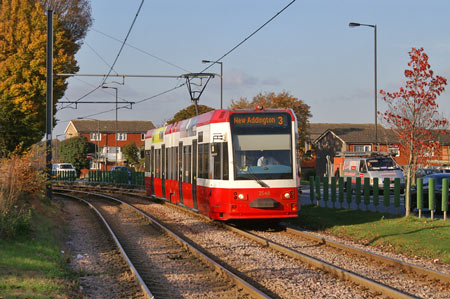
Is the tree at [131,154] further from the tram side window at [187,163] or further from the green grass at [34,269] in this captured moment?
the green grass at [34,269]

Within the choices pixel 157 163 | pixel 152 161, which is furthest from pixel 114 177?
pixel 157 163

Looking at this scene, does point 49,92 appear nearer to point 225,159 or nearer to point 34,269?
point 225,159

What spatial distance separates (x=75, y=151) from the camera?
273 ft

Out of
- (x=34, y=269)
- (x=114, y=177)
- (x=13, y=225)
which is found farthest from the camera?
(x=114, y=177)

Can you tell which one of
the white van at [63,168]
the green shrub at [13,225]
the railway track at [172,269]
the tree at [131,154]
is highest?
the tree at [131,154]

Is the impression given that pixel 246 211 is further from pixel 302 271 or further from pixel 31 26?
pixel 31 26

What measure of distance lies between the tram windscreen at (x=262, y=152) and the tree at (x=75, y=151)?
70.2m

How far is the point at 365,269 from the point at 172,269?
3.39 m

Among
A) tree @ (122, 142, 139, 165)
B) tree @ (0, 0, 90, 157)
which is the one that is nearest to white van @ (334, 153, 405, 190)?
tree @ (0, 0, 90, 157)

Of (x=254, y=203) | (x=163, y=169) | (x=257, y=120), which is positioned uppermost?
(x=257, y=120)

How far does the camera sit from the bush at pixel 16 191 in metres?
12.8

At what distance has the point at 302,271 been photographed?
1036cm

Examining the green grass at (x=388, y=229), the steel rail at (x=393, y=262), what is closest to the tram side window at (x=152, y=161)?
the green grass at (x=388, y=229)

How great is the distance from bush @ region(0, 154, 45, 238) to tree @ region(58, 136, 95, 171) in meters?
63.3
